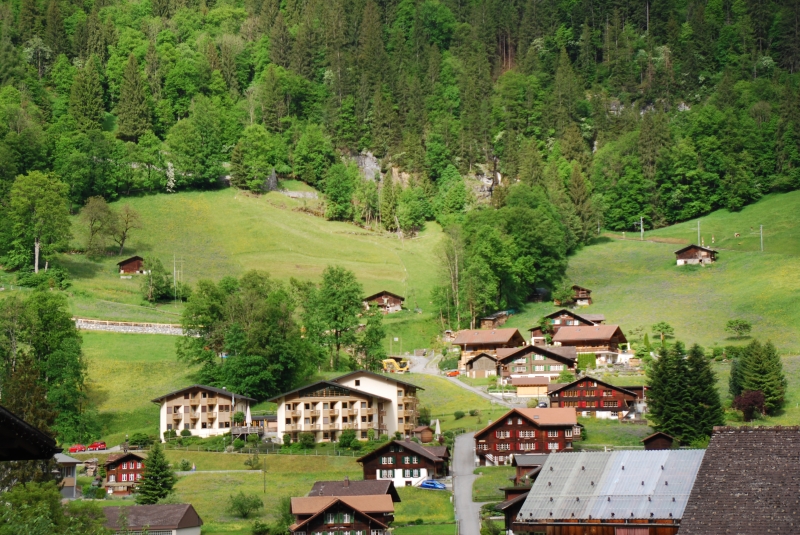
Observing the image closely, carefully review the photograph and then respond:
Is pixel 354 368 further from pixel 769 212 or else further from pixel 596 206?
pixel 769 212


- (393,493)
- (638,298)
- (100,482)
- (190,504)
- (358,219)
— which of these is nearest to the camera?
(190,504)

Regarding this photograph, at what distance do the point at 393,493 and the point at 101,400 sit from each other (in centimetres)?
3252

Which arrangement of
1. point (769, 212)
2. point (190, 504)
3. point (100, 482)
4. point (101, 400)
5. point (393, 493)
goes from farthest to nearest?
point (769, 212), point (101, 400), point (100, 482), point (393, 493), point (190, 504)

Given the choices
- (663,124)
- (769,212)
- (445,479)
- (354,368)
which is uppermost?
(663,124)

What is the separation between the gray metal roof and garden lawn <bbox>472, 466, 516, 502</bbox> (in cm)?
1386

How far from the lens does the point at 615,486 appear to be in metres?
49.0

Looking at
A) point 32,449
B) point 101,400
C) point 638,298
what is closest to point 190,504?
point 101,400

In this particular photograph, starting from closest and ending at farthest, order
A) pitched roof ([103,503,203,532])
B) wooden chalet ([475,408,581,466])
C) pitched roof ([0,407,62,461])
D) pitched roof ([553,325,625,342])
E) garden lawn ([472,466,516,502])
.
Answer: pitched roof ([0,407,62,461]) < pitched roof ([103,503,203,532]) < garden lawn ([472,466,516,502]) < wooden chalet ([475,408,581,466]) < pitched roof ([553,325,625,342])

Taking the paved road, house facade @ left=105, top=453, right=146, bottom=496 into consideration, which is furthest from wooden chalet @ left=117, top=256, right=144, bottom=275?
the paved road

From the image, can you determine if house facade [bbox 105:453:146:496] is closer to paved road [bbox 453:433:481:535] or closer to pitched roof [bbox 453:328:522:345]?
paved road [bbox 453:433:481:535]

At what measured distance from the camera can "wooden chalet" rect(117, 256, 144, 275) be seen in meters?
125

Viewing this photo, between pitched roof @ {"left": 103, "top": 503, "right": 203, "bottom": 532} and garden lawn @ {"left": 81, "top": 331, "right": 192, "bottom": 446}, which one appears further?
garden lawn @ {"left": 81, "top": 331, "right": 192, "bottom": 446}

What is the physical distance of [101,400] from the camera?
89.4m

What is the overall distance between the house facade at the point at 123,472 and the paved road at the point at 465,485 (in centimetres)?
1978
